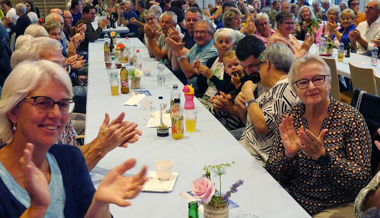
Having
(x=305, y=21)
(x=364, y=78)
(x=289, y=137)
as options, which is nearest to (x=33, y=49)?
(x=289, y=137)

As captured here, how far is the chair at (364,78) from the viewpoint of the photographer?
14.6 ft

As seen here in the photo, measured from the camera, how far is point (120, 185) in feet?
4.71

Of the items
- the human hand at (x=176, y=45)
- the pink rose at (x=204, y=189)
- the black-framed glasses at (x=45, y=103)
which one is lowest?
the human hand at (x=176, y=45)

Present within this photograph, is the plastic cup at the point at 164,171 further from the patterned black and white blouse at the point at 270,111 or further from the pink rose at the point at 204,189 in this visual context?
the patterned black and white blouse at the point at 270,111

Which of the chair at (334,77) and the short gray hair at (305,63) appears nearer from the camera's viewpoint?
the short gray hair at (305,63)

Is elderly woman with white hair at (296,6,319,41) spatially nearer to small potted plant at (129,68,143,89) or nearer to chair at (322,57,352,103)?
chair at (322,57,352,103)

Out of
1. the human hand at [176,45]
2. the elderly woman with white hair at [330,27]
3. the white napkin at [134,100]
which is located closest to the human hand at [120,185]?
the white napkin at [134,100]

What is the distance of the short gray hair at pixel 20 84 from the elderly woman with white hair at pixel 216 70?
2.53 meters

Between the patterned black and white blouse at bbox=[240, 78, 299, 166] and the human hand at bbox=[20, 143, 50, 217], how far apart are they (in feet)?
5.85

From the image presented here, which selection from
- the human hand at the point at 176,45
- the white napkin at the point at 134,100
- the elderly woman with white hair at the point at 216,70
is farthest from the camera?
the human hand at the point at 176,45

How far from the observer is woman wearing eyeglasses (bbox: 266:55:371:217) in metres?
2.29

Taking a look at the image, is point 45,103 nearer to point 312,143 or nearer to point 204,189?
point 204,189

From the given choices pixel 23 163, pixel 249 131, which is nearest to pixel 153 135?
pixel 249 131


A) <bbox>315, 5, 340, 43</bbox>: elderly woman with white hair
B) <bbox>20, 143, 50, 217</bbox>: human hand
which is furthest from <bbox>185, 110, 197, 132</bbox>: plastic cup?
<bbox>315, 5, 340, 43</bbox>: elderly woman with white hair
